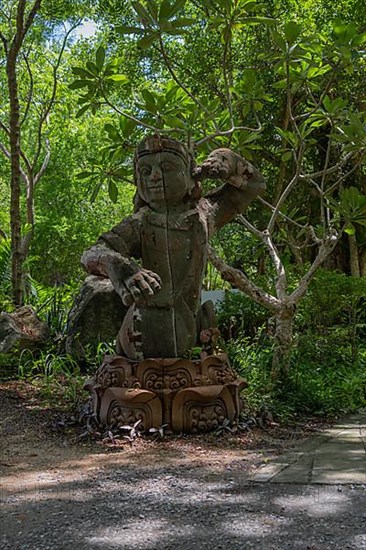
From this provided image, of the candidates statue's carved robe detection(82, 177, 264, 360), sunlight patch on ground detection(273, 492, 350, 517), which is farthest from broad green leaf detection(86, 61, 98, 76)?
sunlight patch on ground detection(273, 492, 350, 517)

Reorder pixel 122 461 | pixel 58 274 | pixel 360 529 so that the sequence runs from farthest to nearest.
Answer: pixel 58 274, pixel 122 461, pixel 360 529

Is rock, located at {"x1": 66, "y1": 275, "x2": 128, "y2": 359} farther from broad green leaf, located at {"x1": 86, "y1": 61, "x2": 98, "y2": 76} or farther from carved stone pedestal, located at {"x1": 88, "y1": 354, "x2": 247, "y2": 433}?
carved stone pedestal, located at {"x1": 88, "y1": 354, "x2": 247, "y2": 433}

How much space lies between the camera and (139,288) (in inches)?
159

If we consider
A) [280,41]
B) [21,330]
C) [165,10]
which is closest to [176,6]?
[165,10]

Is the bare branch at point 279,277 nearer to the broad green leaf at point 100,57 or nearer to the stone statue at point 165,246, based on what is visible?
the stone statue at point 165,246

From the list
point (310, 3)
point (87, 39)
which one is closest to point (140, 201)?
point (310, 3)

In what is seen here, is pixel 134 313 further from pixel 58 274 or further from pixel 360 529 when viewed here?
pixel 58 274

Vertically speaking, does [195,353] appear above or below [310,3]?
below

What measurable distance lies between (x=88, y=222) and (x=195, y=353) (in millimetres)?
14347

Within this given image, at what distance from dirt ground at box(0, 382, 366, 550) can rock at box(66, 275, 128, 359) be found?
2989 millimetres

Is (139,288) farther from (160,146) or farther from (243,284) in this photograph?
(243,284)

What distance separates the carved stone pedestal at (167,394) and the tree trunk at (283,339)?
1.32m

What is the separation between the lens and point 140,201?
4.89 meters

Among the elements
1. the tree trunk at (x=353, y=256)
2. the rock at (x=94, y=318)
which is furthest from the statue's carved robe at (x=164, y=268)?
the tree trunk at (x=353, y=256)
